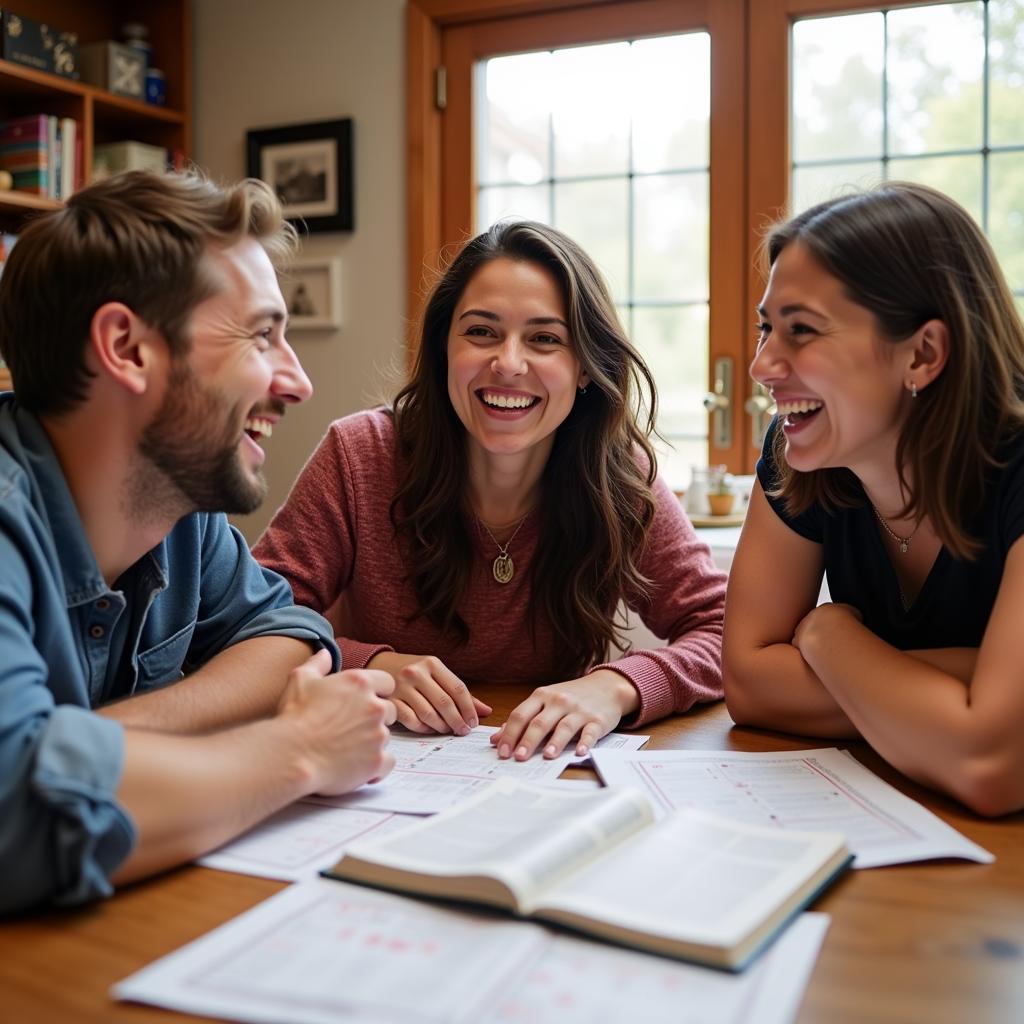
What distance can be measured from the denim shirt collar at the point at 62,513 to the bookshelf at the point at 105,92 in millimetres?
2760

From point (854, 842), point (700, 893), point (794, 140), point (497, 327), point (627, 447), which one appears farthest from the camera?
point (794, 140)

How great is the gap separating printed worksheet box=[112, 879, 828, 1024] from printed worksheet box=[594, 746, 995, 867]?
22 centimetres

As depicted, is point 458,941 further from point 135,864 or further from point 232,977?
point 135,864

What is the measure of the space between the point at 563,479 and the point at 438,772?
78 cm

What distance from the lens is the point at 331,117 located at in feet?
12.6

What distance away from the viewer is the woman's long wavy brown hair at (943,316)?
1.28 m

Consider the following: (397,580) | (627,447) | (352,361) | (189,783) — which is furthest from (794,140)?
(189,783)

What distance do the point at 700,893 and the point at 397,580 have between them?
1.08 metres

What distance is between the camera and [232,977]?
29.3 inches

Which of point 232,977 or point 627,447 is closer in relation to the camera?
point 232,977

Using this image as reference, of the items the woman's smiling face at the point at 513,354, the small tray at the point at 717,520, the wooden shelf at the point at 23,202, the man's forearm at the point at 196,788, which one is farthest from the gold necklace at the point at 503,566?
the wooden shelf at the point at 23,202

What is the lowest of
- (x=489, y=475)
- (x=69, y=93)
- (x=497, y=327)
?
(x=489, y=475)

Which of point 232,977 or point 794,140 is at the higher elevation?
point 794,140

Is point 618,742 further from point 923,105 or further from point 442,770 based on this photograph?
point 923,105
